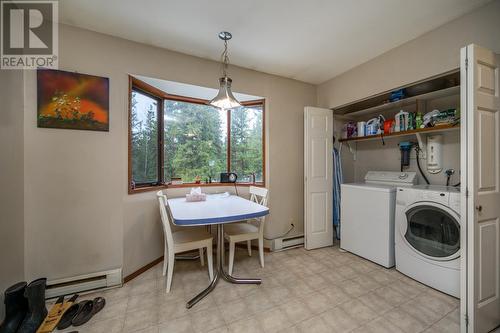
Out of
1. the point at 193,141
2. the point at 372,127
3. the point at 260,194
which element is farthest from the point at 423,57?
the point at 193,141

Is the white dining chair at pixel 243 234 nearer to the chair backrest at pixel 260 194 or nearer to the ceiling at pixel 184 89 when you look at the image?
the chair backrest at pixel 260 194

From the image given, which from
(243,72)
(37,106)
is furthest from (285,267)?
(37,106)

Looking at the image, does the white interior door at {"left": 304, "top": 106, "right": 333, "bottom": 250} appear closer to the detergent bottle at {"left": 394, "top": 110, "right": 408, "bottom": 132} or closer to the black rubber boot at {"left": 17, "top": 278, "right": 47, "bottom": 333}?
the detergent bottle at {"left": 394, "top": 110, "right": 408, "bottom": 132}

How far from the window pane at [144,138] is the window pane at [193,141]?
19 centimetres

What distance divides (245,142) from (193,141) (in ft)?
2.65

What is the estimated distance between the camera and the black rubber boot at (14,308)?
1.42 m

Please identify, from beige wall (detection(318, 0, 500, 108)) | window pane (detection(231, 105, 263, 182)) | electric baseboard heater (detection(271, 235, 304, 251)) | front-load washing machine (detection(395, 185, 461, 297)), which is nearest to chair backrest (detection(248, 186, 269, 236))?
window pane (detection(231, 105, 263, 182))

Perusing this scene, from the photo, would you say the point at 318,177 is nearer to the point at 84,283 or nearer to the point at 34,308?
the point at 84,283

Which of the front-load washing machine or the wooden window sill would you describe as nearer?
the front-load washing machine

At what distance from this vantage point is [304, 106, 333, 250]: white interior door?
2.92 meters

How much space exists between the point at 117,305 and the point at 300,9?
2999 millimetres

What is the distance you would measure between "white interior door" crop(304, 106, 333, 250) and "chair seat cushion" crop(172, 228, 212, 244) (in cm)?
151

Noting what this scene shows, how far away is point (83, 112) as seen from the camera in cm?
190

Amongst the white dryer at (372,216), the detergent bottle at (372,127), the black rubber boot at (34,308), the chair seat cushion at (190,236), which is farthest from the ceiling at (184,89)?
the black rubber boot at (34,308)
